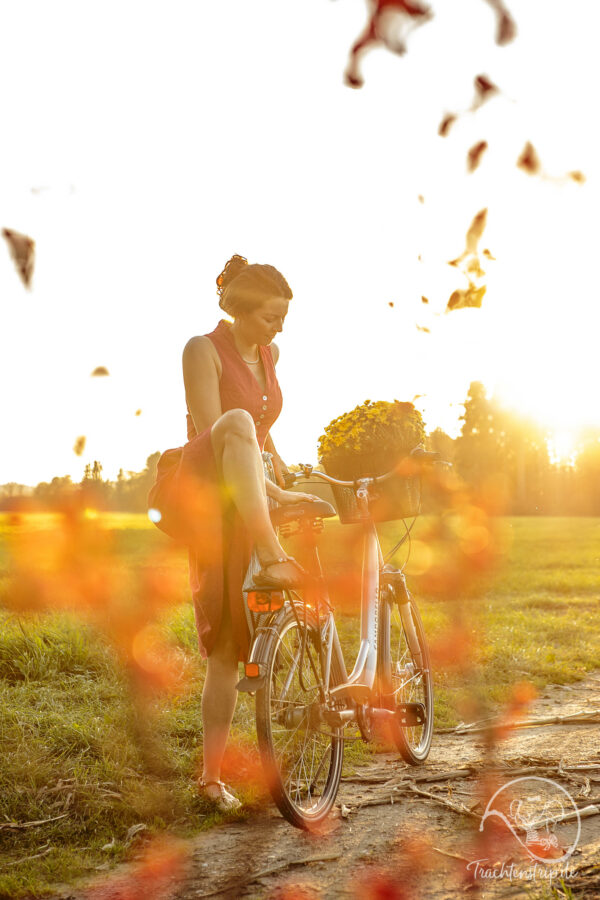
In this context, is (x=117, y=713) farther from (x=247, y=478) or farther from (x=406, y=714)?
(x=247, y=478)

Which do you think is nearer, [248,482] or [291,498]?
[248,482]

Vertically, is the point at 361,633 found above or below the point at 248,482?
below

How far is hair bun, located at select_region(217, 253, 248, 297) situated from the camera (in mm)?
3361

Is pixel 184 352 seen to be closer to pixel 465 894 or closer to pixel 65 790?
pixel 65 790

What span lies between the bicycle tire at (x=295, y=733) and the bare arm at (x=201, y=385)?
2.42 feet

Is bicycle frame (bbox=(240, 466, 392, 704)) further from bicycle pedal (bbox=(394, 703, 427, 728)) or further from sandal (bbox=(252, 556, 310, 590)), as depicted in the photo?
bicycle pedal (bbox=(394, 703, 427, 728))

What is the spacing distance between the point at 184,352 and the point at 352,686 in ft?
4.84

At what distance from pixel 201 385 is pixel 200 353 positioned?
0.12m

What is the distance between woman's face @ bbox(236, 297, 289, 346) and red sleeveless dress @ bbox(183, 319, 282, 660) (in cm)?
9

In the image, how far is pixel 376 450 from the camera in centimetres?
414

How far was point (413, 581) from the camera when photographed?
1172cm

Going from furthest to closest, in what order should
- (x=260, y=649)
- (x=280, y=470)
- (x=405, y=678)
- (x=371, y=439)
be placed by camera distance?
(x=371, y=439) < (x=405, y=678) < (x=280, y=470) < (x=260, y=649)

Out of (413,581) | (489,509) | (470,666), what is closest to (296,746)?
(470,666)

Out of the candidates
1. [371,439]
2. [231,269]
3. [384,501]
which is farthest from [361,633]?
[231,269]
